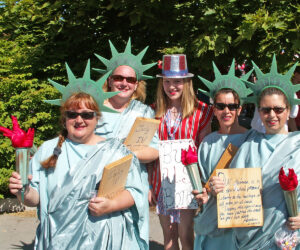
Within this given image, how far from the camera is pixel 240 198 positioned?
264cm

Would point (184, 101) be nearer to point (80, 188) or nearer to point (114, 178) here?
point (114, 178)

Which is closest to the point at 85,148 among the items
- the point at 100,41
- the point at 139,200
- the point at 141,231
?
the point at 139,200

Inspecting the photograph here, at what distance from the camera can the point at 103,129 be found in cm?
322

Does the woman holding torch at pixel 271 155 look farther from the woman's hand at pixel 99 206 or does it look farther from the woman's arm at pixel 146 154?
the woman's hand at pixel 99 206

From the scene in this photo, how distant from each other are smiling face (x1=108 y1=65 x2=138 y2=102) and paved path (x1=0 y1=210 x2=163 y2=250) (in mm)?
2189

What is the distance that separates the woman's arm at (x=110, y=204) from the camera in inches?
96.0

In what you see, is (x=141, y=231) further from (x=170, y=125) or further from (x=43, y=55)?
(x=43, y=55)

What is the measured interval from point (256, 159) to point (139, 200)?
2.78 feet

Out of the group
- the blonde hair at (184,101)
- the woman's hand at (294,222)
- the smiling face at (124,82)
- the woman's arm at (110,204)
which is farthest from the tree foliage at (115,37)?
the woman's arm at (110,204)

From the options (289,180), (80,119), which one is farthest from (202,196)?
(80,119)

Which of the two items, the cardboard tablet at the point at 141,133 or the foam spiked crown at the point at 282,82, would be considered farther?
the cardboard tablet at the point at 141,133

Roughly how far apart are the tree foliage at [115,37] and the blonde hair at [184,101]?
927mm

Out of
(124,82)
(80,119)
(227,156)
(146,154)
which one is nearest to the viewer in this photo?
(80,119)

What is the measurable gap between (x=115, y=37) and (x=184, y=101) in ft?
8.08
